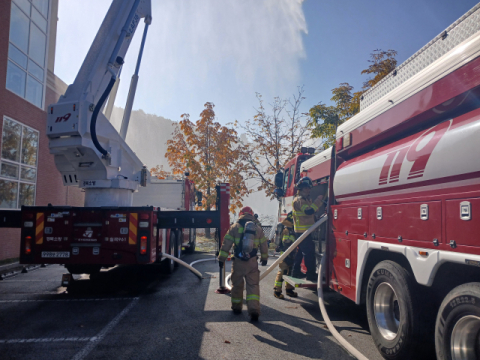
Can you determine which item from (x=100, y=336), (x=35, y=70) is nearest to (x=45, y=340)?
(x=100, y=336)

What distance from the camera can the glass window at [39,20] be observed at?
43.1 feet

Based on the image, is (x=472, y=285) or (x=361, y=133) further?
(x=361, y=133)

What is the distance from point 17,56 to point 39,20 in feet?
7.43

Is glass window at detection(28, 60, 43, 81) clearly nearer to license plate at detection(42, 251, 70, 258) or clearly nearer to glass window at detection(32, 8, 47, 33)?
glass window at detection(32, 8, 47, 33)

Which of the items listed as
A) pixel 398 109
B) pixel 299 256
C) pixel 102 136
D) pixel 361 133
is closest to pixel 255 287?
pixel 299 256

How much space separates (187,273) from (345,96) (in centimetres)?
897

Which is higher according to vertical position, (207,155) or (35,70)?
(35,70)

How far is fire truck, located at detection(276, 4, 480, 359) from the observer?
112 inches

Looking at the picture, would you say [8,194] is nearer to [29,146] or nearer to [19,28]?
[29,146]

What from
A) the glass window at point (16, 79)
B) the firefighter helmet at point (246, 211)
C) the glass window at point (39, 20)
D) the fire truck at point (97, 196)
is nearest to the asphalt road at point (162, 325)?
the fire truck at point (97, 196)

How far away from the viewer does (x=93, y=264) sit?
22.3 ft

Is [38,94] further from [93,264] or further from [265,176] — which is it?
[265,176]

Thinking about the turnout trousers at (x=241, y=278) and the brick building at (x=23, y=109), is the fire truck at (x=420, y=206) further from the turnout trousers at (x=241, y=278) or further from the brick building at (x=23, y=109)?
the brick building at (x=23, y=109)

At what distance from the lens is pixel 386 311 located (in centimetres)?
400
